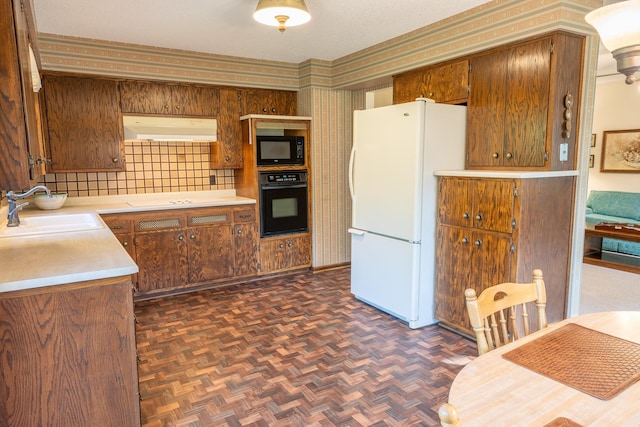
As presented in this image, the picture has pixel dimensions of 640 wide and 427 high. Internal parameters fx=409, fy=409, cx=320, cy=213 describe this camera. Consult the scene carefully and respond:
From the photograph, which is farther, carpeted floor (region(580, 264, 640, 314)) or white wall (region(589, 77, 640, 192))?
white wall (region(589, 77, 640, 192))

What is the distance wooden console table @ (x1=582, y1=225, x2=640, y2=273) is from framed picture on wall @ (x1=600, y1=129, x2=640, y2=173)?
4.96 ft

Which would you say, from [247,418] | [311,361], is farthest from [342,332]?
[247,418]

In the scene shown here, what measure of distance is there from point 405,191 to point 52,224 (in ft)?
8.91

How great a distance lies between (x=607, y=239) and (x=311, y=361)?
4.72 m

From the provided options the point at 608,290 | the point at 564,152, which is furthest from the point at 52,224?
the point at 608,290

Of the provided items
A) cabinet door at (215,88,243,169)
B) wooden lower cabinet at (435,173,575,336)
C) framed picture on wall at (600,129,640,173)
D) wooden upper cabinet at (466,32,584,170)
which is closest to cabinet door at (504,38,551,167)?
wooden upper cabinet at (466,32,584,170)

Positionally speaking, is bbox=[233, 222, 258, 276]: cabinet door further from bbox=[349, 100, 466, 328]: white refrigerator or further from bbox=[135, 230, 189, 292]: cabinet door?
bbox=[349, 100, 466, 328]: white refrigerator

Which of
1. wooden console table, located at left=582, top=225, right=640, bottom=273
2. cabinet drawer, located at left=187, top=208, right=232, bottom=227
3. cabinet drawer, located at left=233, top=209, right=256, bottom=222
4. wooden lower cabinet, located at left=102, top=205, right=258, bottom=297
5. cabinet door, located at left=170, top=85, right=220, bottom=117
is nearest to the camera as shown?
wooden lower cabinet, located at left=102, top=205, right=258, bottom=297

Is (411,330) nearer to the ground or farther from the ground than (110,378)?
nearer to the ground

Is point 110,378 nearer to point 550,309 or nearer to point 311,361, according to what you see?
point 311,361

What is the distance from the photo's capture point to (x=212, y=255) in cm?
427

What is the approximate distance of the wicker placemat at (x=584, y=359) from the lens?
3.69ft

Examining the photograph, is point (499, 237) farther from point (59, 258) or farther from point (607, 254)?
point (607, 254)

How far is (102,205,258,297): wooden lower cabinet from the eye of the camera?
3889 mm
